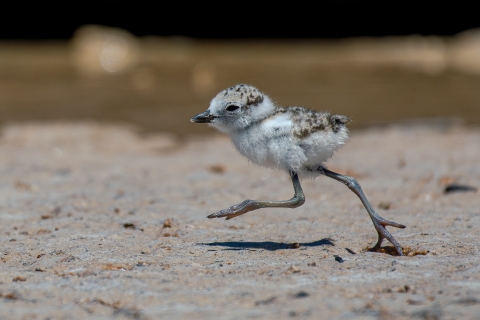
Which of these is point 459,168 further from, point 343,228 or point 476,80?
point 476,80

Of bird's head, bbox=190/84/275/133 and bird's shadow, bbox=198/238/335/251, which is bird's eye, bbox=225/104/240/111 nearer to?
bird's head, bbox=190/84/275/133

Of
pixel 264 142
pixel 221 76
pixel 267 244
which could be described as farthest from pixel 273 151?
pixel 221 76

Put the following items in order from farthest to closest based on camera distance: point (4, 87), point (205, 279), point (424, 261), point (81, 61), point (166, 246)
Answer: point (81, 61), point (4, 87), point (166, 246), point (424, 261), point (205, 279)

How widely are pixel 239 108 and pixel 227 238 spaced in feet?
2.39

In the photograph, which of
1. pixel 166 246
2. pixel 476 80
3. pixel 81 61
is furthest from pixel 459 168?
pixel 81 61

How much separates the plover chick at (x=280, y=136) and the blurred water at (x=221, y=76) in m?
5.60

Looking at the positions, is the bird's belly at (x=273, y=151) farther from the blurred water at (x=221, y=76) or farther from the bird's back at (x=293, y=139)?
the blurred water at (x=221, y=76)

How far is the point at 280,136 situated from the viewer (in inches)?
143

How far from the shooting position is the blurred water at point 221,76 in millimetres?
10648

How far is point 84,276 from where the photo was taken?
10.2ft

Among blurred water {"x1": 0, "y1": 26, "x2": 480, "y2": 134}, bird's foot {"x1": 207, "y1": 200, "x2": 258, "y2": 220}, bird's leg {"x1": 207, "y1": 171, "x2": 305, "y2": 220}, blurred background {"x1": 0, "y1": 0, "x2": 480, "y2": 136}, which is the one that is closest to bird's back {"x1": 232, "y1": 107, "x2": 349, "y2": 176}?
bird's leg {"x1": 207, "y1": 171, "x2": 305, "y2": 220}

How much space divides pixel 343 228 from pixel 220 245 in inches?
31.4

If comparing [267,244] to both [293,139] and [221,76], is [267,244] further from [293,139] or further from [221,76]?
[221,76]

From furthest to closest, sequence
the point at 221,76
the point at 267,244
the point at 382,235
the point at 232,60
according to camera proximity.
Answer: the point at 232,60
the point at 221,76
the point at 267,244
the point at 382,235
